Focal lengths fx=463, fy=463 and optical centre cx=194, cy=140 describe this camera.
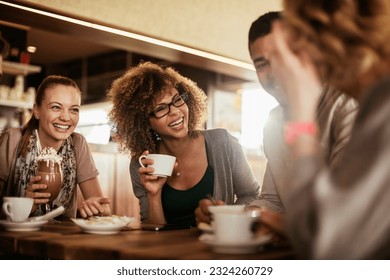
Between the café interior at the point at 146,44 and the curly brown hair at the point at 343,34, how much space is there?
1.73 metres

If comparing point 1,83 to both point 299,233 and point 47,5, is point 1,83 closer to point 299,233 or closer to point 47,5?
point 47,5

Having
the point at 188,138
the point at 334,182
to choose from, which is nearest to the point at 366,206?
the point at 334,182

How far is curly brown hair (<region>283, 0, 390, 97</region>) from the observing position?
714 mm

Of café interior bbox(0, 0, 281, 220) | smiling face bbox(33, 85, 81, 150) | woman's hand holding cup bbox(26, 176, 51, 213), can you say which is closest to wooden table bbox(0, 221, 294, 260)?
woman's hand holding cup bbox(26, 176, 51, 213)

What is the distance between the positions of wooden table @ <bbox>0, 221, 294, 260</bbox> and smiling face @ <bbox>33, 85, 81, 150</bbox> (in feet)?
2.08

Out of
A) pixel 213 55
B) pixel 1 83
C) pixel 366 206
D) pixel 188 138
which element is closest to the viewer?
pixel 366 206

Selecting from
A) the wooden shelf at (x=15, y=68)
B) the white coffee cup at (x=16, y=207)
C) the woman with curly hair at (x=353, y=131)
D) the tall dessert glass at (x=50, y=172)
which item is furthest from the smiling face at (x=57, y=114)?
the wooden shelf at (x=15, y=68)

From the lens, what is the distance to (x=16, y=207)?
1.18 metres

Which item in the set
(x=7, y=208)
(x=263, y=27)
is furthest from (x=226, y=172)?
(x=7, y=208)

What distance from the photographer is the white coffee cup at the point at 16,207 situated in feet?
3.87

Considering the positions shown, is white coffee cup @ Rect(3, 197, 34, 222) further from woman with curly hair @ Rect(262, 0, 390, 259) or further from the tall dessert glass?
woman with curly hair @ Rect(262, 0, 390, 259)

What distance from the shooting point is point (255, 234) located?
0.88 m

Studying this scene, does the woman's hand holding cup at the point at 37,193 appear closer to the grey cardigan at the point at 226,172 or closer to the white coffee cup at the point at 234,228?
the grey cardigan at the point at 226,172
